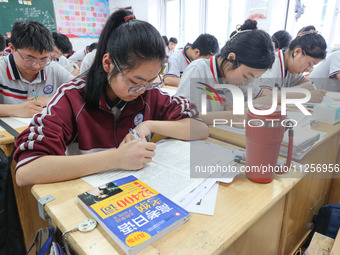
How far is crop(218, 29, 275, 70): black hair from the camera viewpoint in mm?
1185

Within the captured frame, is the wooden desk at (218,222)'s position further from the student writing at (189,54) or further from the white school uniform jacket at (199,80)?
the student writing at (189,54)

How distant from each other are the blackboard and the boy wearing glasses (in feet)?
11.8

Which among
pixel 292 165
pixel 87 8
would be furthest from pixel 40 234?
pixel 87 8

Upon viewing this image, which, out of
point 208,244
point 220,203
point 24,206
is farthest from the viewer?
point 24,206

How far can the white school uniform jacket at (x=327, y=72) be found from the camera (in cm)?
220

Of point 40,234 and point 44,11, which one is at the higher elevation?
point 44,11

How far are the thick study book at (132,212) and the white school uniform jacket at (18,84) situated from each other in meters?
1.40

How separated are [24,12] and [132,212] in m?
5.93

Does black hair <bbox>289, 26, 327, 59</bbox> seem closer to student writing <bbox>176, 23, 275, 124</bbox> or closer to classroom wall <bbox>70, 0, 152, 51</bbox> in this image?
student writing <bbox>176, 23, 275, 124</bbox>

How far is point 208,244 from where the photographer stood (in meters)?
0.50

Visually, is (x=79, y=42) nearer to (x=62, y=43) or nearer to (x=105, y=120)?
(x=62, y=43)

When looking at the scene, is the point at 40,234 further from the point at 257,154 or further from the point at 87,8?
the point at 87,8

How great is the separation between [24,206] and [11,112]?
580 millimetres

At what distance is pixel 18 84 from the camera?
66.5 inches
